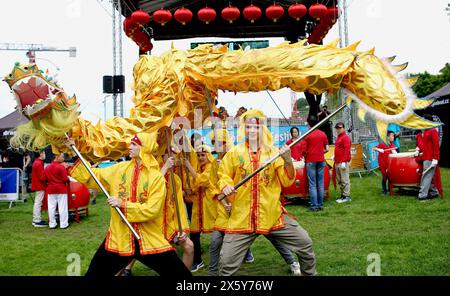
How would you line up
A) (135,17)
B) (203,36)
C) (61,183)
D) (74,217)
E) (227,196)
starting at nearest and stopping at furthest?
(227,196) → (61,183) → (74,217) → (135,17) → (203,36)

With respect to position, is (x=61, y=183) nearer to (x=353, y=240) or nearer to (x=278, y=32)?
(x=353, y=240)

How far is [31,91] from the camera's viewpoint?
343 centimetres

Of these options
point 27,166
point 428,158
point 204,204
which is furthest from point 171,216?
point 27,166

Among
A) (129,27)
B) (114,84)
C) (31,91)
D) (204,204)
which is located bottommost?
(204,204)

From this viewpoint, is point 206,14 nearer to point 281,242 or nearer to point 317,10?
point 317,10

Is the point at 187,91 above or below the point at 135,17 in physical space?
below

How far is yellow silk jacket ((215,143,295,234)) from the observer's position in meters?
3.85

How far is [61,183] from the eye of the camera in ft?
25.0

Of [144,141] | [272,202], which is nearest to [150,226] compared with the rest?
[144,141]

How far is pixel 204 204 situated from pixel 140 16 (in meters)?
5.35

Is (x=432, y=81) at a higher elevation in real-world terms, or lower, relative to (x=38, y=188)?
higher

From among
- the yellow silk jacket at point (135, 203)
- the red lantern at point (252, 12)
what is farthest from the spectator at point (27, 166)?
the yellow silk jacket at point (135, 203)

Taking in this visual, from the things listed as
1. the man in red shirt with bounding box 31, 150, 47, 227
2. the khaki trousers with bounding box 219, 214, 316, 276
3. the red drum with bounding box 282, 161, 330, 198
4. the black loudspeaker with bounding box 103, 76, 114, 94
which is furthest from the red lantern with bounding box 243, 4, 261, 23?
the khaki trousers with bounding box 219, 214, 316, 276

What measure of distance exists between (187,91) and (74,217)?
5.13 meters
